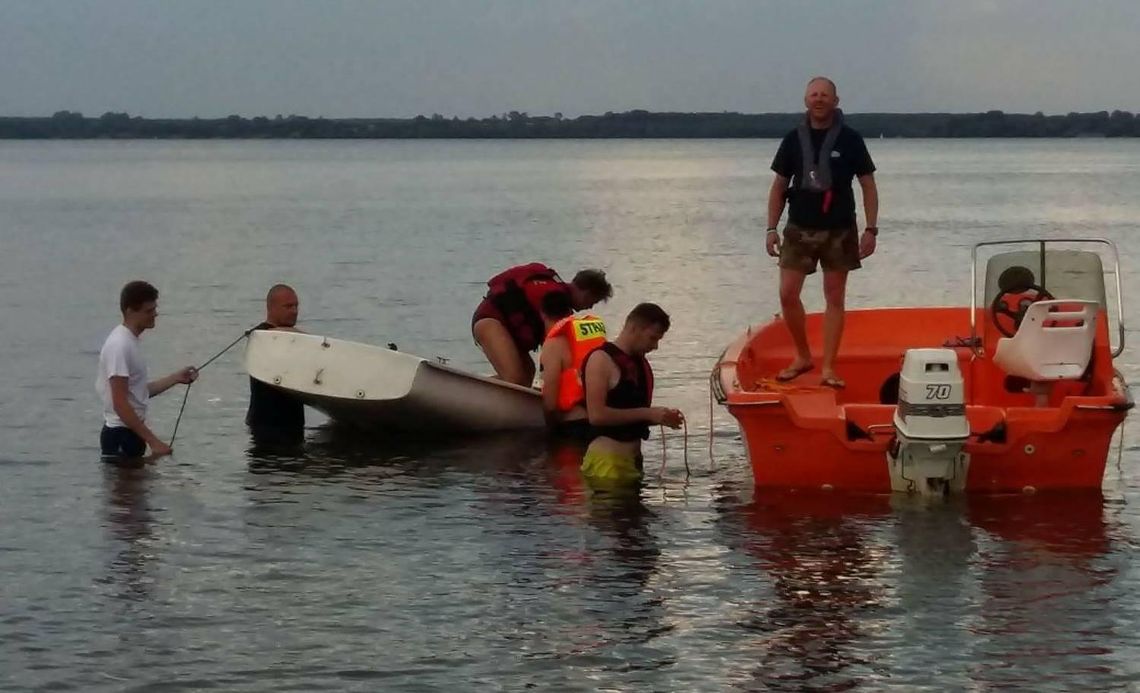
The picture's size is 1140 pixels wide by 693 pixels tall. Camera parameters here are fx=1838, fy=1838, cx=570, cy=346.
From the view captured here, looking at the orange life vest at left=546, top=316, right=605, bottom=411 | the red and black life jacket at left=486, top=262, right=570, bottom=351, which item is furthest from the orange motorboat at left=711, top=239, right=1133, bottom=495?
the red and black life jacket at left=486, top=262, right=570, bottom=351

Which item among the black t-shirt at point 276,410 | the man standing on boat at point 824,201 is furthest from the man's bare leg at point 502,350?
the man standing on boat at point 824,201

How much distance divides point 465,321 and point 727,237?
2080 cm

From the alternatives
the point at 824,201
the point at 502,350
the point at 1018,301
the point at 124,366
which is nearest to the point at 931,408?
the point at 824,201

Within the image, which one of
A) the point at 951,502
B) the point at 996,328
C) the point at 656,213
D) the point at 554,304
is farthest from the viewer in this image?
the point at 656,213

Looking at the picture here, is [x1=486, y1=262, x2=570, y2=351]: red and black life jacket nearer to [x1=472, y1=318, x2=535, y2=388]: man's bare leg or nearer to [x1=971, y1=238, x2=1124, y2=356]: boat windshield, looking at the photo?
[x1=472, y1=318, x2=535, y2=388]: man's bare leg

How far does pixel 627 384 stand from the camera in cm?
1014

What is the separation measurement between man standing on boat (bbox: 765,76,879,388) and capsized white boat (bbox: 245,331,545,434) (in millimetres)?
2532

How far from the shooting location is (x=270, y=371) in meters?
12.2

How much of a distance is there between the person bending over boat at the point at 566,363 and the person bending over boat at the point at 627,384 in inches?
35.6

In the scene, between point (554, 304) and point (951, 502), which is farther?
point (554, 304)

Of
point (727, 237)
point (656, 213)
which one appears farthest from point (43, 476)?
point (656, 213)

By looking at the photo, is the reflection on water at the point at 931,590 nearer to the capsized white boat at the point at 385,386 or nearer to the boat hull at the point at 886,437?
the boat hull at the point at 886,437

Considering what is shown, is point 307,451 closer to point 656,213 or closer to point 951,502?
point 951,502

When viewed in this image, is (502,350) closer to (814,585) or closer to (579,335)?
(579,335)
